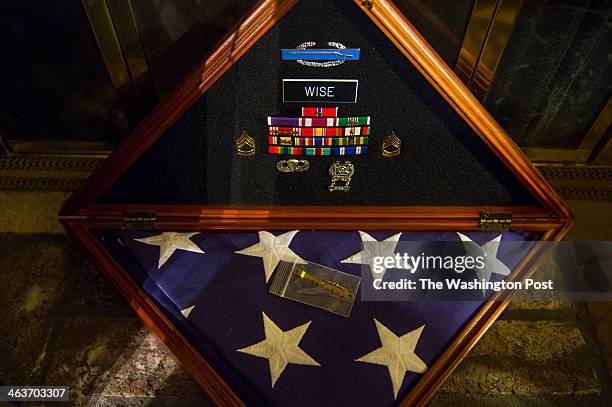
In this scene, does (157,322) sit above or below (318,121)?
below

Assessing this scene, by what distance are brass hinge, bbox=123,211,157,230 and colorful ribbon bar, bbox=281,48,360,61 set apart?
0.57 m

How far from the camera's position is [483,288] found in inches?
50.3

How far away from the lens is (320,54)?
1.05 metres

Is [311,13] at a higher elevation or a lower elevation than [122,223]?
higher

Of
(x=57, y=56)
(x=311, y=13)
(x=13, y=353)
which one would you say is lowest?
(x=13, y=353)

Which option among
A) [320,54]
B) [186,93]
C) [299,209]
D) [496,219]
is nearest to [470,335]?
[496,219]

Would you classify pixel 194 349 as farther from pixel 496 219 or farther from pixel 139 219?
pixel 496 219

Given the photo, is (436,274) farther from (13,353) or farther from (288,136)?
(13,353)

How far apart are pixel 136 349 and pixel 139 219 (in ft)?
1.12

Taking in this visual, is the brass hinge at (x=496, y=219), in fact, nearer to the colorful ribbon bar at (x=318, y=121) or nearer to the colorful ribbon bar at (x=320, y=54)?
the colorful ribbon bar at (x=318, y=121)

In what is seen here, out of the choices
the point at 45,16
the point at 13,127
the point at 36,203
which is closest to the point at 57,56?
the point at 45,16

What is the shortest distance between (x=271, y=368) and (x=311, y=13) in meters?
0.79

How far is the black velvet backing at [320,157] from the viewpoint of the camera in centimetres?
104

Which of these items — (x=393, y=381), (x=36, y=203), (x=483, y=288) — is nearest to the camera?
(x=393, y=381)
